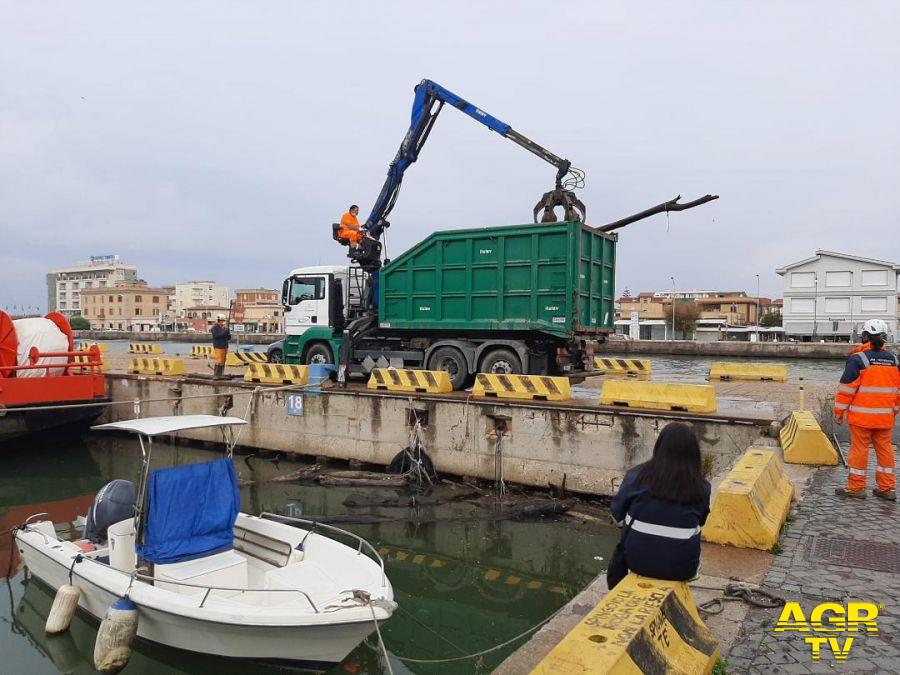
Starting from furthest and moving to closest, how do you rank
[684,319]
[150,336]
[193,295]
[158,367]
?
[193,295] → [150,336] → [684,319] → [158,367]

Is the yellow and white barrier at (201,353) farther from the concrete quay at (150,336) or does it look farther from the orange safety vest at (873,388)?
the concrete quay at (150,336)

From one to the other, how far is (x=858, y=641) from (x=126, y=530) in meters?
6.43

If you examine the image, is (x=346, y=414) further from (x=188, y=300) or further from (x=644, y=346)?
(x=188, y=300)

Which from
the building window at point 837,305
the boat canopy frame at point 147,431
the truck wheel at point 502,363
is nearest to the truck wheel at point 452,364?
the truck wheel at point 502,363

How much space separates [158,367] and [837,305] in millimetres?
53766

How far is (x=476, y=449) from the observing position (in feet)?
37.3

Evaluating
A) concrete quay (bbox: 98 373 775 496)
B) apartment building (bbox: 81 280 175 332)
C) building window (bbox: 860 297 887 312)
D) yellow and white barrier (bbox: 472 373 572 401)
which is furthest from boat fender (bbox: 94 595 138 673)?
apartment building (bbox: 81 280 175 332)

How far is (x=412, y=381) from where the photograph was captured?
12.7 m

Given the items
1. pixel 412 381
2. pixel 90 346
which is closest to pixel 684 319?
pixel 412 381

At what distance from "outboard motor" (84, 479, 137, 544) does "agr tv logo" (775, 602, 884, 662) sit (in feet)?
21.0

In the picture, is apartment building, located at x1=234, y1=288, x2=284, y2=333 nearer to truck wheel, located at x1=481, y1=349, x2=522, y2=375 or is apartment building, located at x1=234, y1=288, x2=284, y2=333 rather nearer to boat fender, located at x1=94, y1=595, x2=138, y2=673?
truck wheel, located at x1=481, y1=349, x2=522, y2=375

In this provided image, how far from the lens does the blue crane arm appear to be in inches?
544

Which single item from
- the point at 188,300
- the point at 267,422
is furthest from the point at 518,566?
the point at 188,300

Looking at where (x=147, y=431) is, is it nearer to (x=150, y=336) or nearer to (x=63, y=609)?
(x=63, y=609)
